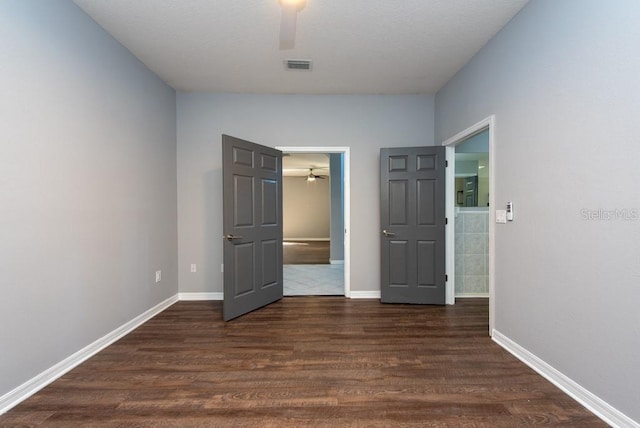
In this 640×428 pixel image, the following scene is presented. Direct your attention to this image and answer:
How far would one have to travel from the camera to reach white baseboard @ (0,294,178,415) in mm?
1814

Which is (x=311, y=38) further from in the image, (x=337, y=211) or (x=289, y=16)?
(x=337, y=211)

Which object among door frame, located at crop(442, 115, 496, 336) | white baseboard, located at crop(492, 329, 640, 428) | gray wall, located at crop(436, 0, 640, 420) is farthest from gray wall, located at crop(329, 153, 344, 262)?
white baseboard, located at crop(492, 329, 640, 428)

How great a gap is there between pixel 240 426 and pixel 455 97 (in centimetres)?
374

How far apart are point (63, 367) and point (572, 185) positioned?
3799mm

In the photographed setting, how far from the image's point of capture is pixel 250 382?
2059 millimetres

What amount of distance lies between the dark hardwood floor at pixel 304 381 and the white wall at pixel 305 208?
9.46m

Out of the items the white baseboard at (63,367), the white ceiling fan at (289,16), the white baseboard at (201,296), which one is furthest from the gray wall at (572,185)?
the white baseboard at (63,367)

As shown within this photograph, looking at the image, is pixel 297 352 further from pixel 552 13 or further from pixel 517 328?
pixel 552 13

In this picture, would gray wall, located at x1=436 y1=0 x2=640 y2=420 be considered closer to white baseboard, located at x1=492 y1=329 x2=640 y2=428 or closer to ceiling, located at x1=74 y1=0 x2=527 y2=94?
white baseboard, located at x1=492 y1=329 x2=640 y2=428

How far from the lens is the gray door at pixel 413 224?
371 cm

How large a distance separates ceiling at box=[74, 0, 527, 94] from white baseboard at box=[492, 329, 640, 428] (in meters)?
2.74

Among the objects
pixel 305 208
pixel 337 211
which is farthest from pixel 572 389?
pixel 305 208

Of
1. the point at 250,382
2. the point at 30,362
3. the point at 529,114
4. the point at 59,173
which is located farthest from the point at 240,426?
the point at 529,114

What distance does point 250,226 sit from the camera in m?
3.52
